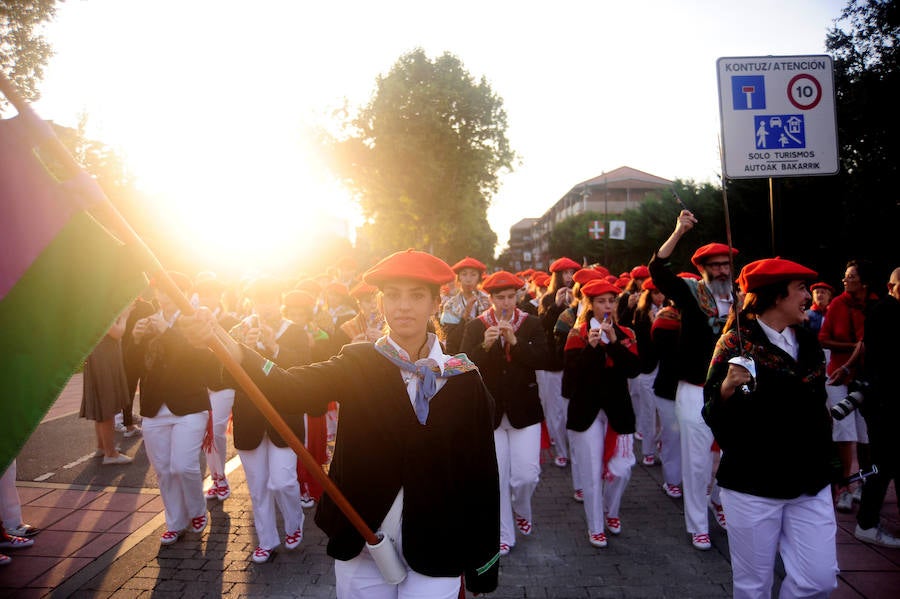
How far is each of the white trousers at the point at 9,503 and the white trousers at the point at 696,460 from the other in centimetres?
646

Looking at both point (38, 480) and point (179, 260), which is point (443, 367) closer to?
point (38, 480)

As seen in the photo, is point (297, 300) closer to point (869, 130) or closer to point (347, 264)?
point (347, 264)

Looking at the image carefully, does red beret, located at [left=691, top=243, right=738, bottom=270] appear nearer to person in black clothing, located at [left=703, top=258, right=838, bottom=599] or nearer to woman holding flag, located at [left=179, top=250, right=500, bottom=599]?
person in black clothing, located at [left=703, top=258, right=838, bottom=599]

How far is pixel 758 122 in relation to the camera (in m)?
4.13

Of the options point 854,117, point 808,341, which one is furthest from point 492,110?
point 808,341

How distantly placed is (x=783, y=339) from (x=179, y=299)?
3319 mm

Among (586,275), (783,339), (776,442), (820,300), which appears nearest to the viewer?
(776,442)

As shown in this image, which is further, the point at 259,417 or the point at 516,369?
the point at 516,369

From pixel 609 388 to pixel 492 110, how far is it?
2800 centimetres

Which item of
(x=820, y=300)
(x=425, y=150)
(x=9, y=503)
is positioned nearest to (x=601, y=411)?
(x=820, y=300)


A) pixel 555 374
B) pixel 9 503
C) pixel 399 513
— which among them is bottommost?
pixel 9 503

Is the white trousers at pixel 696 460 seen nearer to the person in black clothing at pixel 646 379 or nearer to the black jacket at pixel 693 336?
the black jacket at pixel 693 336

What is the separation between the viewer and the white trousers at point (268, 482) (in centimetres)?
488

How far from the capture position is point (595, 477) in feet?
16.4
